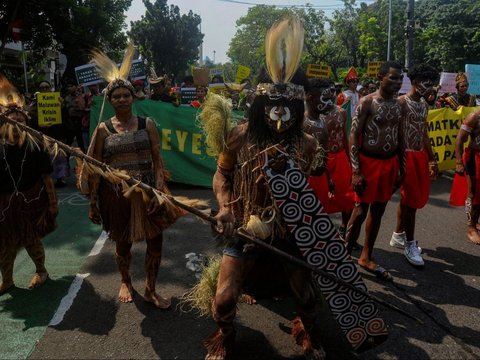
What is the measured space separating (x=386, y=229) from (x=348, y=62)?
3523 cm

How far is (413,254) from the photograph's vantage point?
452 cm

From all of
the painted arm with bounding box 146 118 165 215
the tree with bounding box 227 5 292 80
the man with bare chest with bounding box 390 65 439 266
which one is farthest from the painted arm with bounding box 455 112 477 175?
the tree with bounding box 227 5 292 80

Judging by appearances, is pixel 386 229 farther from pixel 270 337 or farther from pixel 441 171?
pixel 441 171

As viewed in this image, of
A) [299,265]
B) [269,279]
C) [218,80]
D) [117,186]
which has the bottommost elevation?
[269,279]

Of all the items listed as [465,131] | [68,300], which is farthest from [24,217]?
[465,131]

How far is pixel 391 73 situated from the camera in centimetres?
413

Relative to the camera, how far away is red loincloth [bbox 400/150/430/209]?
15.0 feet

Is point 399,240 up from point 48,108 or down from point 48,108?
down

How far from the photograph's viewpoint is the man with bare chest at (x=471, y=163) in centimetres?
521

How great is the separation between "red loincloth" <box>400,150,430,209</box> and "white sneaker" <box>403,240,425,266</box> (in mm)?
388

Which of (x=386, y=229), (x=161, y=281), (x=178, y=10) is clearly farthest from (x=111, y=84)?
A: (x=178, y=10)

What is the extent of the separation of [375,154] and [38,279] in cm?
334

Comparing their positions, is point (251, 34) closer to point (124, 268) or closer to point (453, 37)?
point (453, 37)

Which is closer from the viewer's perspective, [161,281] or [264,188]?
[264,188]
